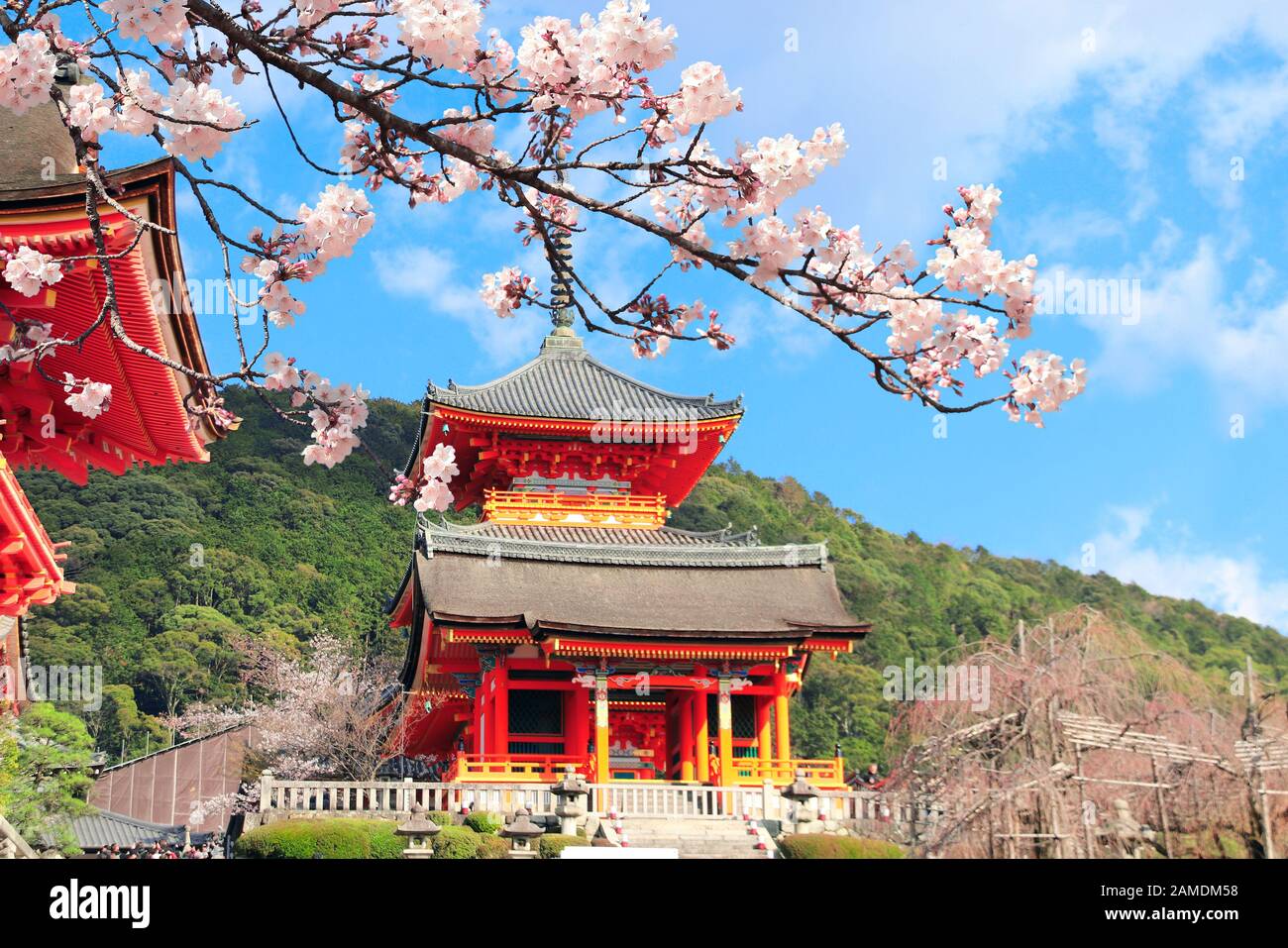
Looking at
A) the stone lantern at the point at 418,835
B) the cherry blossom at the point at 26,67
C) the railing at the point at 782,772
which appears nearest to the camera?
the cherry blossom at the point at 26,67

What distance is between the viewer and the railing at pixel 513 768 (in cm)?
2014

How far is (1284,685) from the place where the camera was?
59.2 meters

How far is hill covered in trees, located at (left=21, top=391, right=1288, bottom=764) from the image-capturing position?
5456cm

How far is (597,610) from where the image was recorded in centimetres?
2233

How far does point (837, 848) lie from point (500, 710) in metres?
6.54

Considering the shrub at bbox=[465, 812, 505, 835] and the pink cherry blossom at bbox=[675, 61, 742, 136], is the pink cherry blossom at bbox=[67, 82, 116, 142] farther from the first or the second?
the shrub at bbox=[465, 812, 505, 835]

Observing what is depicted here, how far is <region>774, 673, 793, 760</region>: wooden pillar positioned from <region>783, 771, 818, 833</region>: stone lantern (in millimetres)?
3085

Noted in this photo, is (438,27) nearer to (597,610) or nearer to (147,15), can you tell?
(147,15)

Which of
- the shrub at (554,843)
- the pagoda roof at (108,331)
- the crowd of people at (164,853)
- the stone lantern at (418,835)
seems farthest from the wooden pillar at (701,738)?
the pagoda roof at (108,331)

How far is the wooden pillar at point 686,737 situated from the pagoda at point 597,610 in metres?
0.05

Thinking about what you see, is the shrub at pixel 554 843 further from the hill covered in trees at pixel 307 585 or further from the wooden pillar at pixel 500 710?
the hill covered in trees at pixel 307 585

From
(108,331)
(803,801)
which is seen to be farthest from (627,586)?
(108,331)

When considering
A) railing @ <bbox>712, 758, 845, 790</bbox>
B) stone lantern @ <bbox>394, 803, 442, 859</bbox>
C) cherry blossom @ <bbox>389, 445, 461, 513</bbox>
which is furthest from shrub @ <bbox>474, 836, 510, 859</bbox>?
cherry blossom @ <bbox>389, 445, 461, 513</bbox>
